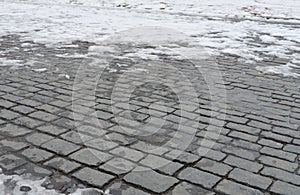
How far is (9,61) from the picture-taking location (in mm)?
6098

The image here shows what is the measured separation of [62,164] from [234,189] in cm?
129

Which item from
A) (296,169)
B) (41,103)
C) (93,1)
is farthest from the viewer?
(93,1)

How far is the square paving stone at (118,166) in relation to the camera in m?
2.99

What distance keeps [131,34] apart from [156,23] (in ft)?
6.29

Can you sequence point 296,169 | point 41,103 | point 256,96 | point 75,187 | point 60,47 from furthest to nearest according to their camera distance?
point 60,47
point 256,96
point 41,103
point 296,169
point 75,187

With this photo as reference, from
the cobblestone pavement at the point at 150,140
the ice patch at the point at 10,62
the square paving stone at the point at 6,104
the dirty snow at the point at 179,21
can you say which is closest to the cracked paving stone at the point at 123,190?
the cobblestone pavement at the point at 150,140

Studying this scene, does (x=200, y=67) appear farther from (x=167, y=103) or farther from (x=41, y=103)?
(x=41, y=103)

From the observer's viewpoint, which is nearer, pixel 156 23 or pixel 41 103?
pixel 41 103

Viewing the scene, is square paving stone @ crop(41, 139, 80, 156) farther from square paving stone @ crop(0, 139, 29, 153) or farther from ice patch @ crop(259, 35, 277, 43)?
ice patch @ crop(259, 35, 277, 43)

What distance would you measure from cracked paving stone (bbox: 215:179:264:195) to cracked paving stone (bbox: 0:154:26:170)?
4.87ft

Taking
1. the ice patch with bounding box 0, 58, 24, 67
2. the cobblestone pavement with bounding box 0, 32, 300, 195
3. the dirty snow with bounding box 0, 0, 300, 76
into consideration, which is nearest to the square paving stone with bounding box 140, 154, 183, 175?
the cobblestone pavement with bounding box 0, 32, 300, 195

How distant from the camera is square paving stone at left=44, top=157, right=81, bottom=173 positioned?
2.98 meters

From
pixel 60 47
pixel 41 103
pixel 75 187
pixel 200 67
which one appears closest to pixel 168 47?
pixel 200 67

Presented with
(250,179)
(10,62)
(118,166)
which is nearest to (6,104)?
(118,166)
